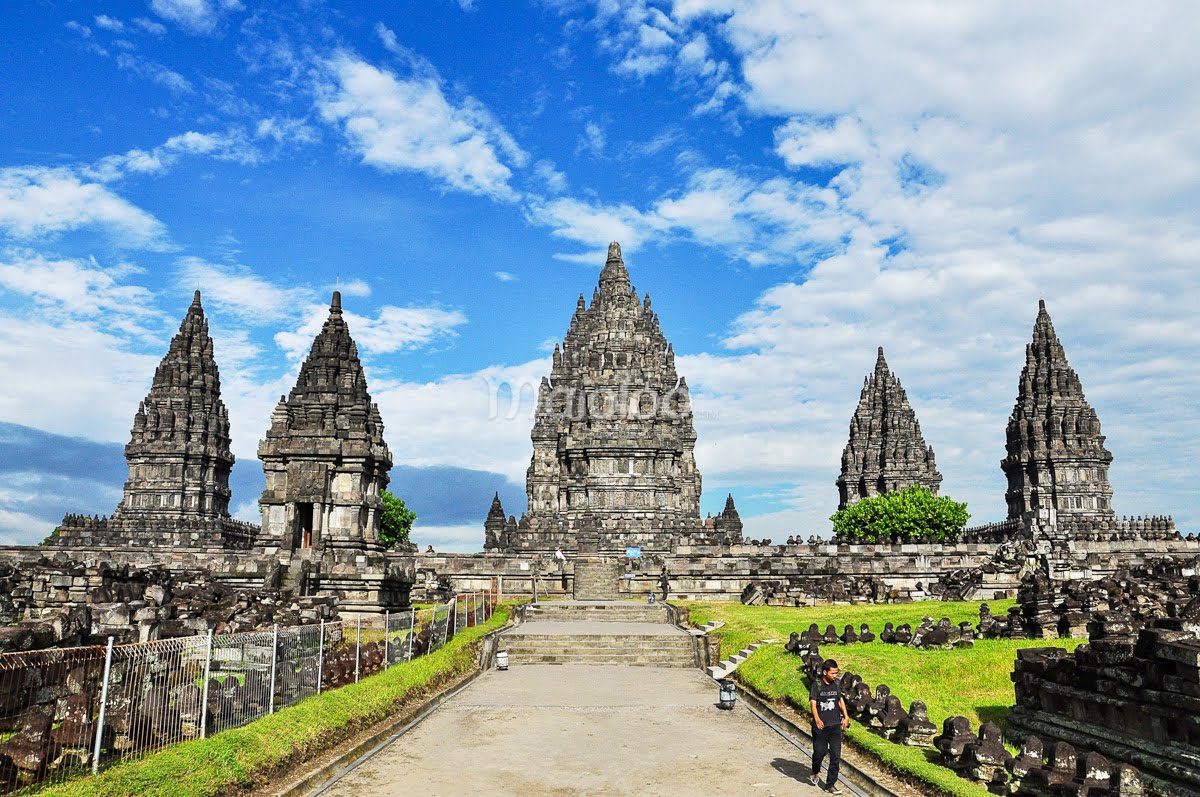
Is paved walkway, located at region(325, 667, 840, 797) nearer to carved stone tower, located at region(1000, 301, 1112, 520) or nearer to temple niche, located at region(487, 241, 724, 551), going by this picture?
temple niche, located at region(487, 241, 724, 551)

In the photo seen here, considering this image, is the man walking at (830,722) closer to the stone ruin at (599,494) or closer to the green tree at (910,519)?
the stone ruin at (599,494)

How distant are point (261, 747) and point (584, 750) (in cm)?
441

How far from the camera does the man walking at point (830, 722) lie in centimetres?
1055

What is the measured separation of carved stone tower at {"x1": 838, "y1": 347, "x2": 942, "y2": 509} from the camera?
91.2m

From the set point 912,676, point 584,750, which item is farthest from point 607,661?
point 584,750

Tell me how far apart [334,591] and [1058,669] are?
69.9ft

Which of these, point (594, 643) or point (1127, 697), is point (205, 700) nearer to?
point (1127, 697)

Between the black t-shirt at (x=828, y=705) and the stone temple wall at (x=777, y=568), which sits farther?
the stone temple wall at (x=777, y=568)

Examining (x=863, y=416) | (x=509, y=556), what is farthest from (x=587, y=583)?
(x=863, y=416)

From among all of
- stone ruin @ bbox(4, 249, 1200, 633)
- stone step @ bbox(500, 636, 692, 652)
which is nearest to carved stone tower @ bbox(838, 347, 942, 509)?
stone ruin @ bbox(4, 249, 1200, 633)

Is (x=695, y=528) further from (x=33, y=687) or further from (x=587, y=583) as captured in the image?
(x=33, y=687)

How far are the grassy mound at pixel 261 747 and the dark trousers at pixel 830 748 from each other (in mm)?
6579

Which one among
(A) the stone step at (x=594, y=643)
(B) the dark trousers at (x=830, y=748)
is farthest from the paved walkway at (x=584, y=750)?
(A) the stone step at (x=594, y=643)

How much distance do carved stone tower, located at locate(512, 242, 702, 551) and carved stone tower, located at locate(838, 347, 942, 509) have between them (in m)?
25.5
